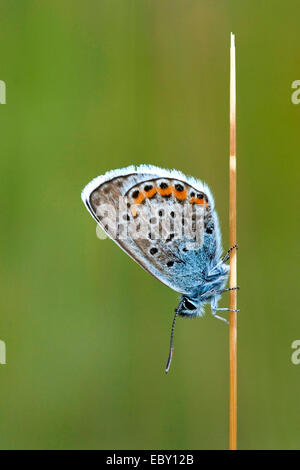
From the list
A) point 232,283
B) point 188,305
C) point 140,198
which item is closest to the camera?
point 232,283

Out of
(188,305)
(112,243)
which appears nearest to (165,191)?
(188,305)

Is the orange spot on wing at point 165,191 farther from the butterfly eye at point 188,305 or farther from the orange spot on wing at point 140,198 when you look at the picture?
the butterfly eye at point 188,305

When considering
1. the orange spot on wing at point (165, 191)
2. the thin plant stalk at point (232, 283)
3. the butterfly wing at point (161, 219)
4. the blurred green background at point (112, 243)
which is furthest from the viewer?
the blurred green background at point (112, 243)

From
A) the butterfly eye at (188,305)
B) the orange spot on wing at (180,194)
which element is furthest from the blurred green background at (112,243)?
the orange spot on wing at (180,194)

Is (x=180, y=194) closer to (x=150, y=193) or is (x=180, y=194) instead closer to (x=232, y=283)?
(x=150, y=193)

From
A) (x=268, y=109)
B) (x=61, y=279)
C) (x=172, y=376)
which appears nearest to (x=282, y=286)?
(x=172, y=376)

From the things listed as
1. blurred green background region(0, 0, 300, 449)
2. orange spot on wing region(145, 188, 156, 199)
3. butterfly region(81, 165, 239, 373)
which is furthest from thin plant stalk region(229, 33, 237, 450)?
blurred green background region(0, 0, 300, 449)

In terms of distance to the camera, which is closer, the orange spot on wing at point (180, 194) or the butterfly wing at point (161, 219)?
the butterfly wing at point (161, 219)
